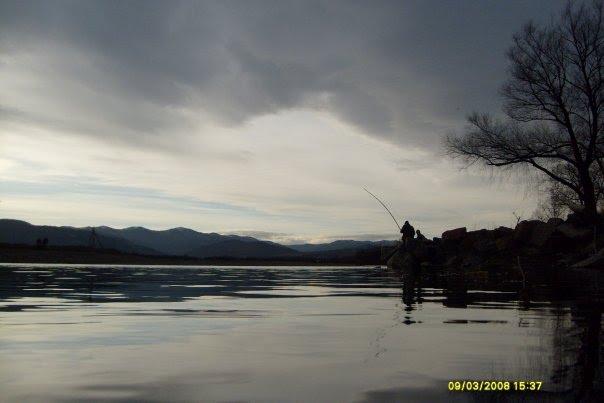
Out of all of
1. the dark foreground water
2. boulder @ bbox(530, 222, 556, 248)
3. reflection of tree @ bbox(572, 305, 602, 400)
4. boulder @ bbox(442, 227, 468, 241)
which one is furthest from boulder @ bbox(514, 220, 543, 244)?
reflection of tree @ bbox(572, 305, 602, 400)

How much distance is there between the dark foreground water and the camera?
320cm

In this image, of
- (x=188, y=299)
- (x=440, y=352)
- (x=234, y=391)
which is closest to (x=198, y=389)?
(x=234, y=391)

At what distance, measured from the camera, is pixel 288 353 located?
4387 mm

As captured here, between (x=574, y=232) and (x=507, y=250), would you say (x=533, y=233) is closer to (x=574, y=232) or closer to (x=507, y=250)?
(x=507, y=250)

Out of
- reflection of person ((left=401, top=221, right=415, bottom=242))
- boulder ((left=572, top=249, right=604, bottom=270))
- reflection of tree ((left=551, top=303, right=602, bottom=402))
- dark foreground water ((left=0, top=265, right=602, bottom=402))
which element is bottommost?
dark foreground water ((left=0, top=265, right=602, bottom=402))

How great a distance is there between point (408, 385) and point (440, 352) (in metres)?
1.20

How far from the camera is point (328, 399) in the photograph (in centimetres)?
303

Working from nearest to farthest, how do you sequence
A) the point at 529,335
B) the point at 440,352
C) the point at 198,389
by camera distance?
the point at 198,389 < the point at 440,352 < the point at 529,335

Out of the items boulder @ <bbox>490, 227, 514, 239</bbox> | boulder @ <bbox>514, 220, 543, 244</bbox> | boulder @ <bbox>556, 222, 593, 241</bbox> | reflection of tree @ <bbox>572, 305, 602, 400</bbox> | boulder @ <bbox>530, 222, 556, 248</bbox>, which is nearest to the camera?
reflection of tree @ <bbox>572, 305, 602, 400</bbox>

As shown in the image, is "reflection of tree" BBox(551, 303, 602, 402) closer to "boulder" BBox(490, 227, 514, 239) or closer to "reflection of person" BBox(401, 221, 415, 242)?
"reflection of person" BBox(401, 221, 415, 242)

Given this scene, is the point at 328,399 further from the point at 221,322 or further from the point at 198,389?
the point at 221,322
